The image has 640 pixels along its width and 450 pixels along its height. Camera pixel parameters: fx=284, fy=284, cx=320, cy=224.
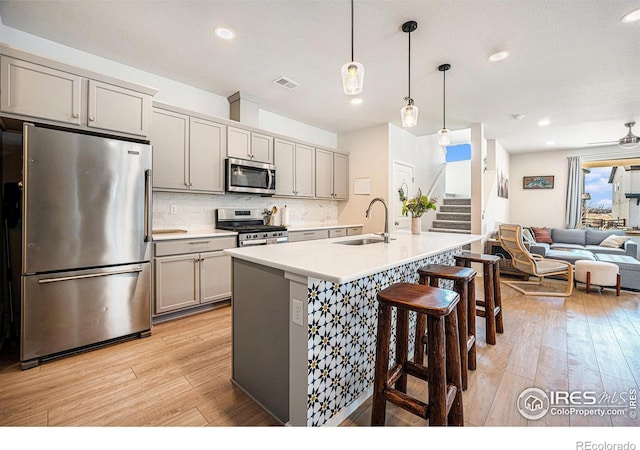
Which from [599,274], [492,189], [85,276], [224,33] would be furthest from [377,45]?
[492,189]

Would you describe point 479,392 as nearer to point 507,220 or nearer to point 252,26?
point 252,26

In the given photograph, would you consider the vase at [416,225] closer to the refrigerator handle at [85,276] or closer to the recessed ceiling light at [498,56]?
the recessed ceiling light at [498,56]

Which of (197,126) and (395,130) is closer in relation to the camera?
(197,126)

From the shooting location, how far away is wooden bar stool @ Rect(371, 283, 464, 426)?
1.33m

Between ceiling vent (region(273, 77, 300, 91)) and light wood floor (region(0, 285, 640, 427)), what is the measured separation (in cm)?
284

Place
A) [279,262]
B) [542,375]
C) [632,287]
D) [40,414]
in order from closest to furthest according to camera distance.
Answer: [279,262] < [40,414] < [542,375] < [632,287]

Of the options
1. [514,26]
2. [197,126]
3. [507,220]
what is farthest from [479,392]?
[507,220]

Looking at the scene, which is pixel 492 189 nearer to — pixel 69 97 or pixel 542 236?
pixel 542 236

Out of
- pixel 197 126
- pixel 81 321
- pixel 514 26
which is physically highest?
pixel 514 26

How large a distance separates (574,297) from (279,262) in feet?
14.9

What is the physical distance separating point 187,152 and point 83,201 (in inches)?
50.4

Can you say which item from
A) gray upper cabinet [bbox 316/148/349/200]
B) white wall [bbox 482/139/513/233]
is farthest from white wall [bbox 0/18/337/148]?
white wall [bbox 482/139/513/233]

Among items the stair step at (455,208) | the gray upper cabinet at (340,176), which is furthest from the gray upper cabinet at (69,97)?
the stair step at (455,208)

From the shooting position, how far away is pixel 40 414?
1610 mm
